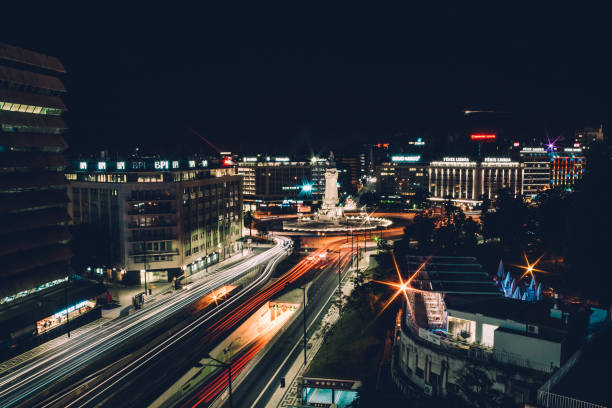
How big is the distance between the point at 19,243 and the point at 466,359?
5924 cm

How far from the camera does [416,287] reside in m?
48.6

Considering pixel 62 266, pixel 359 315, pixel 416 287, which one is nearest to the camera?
pixel 416 287

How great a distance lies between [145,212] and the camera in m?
86.1

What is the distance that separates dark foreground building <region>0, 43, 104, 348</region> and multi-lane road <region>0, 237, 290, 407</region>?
20.5ft

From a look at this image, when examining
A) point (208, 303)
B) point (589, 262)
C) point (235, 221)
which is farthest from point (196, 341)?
point (235, 221)

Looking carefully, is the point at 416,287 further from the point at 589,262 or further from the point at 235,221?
the point at 235,221

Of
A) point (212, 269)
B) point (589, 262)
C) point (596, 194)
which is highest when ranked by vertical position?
point (596, 194)

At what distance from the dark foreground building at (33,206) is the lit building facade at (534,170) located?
177 m

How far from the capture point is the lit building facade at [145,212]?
84875 millimetres

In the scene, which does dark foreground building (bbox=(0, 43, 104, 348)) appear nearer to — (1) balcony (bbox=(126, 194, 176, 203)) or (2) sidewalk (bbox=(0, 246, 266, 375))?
(2) sidewalk (bbox=(0, 246, 266, 375))

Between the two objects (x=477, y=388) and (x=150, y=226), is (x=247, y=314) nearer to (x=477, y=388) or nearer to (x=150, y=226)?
(x=150, y=226)

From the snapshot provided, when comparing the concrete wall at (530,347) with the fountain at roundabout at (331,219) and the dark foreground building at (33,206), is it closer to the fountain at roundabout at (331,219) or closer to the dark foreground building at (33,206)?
the dark foreground building at (33,206)

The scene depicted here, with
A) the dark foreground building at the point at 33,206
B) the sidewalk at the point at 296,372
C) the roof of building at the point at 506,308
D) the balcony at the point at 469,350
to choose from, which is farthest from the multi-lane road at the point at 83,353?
the roof of building at the point at 506,308

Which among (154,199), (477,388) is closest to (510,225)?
(477,388)
